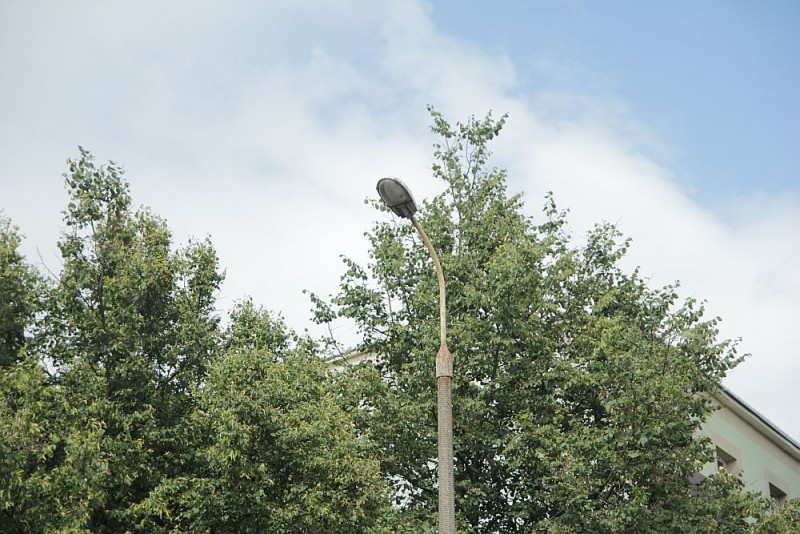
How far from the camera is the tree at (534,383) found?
23391 mm

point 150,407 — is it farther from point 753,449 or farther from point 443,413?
point 753,449

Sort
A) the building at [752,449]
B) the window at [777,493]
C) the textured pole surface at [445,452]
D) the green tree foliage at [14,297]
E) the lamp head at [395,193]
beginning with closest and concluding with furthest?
1. the textured pole surface at [445,452]
2. the lamp head at [395,193]
3. the green tree foliage at [14,297]
4. the building at [752,449]
5. the window at [777,493]

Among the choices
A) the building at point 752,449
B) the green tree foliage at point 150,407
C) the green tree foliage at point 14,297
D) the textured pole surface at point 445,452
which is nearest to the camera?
the textured pole surface at point 445,452

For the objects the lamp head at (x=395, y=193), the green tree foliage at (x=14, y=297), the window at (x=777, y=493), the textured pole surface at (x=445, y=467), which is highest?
the window at (x=777, y=493)

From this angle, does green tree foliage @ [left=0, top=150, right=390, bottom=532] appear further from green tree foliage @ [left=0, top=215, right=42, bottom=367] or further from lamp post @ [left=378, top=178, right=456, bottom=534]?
lamp post @ [left=378, top=178, right=456, bottom=534]

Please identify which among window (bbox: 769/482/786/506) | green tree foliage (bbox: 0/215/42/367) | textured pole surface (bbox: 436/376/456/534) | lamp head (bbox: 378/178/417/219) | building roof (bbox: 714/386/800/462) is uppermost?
building roof (bbox: 714/386/800/462)

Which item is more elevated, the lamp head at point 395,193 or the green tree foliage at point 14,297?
the green tree foliage at point 14,297

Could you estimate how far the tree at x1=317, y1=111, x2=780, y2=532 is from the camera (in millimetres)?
23391

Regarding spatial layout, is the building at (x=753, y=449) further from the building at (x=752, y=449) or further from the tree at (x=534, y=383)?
the tree at (x=534, y=383)

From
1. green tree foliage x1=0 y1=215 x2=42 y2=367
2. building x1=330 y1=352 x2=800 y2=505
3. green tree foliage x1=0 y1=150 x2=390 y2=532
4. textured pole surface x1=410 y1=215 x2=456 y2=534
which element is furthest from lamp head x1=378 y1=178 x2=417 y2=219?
building x1=330 y1=352 x2=800 y2=505

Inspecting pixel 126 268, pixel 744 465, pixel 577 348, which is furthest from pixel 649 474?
pixel 744 465

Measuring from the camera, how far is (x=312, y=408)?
2156cm

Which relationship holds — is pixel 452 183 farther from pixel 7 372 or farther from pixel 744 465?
pixel 744 465

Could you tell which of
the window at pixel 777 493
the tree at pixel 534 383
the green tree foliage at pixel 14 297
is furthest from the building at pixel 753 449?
the green tree foliage at pixel 14 297
